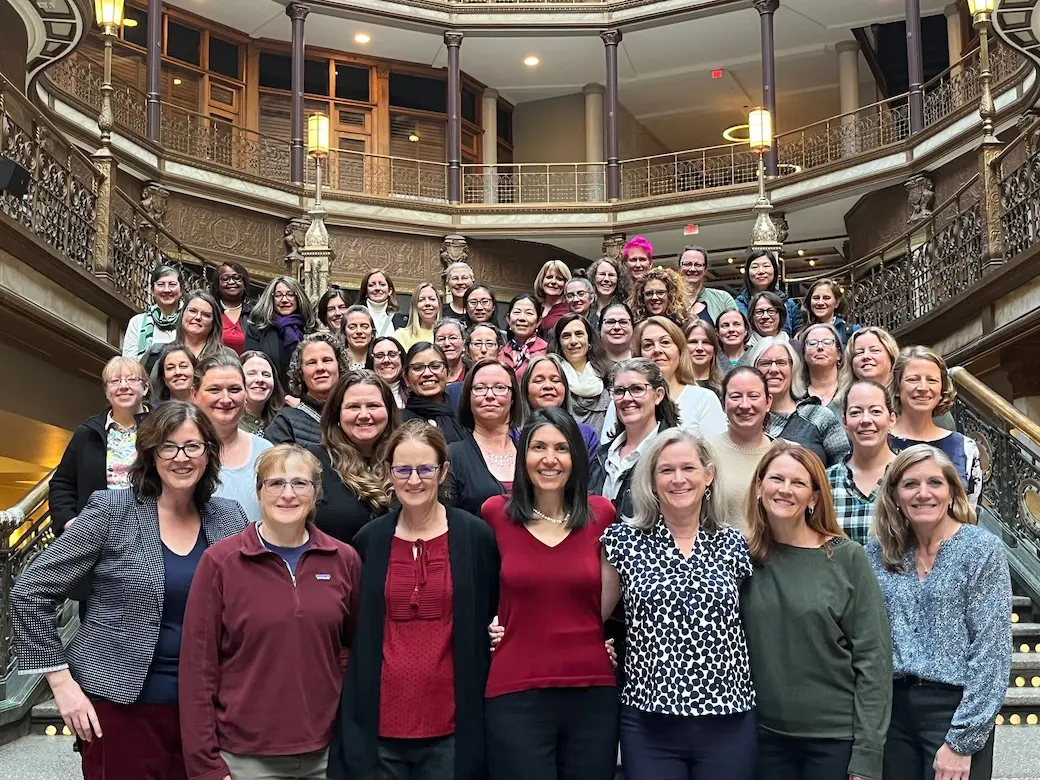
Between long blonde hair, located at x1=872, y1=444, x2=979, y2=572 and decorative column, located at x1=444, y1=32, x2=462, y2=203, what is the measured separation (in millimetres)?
17665

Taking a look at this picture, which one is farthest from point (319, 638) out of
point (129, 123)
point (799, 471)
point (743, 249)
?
point (743, 249)

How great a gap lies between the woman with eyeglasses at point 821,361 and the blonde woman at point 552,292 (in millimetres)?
1982

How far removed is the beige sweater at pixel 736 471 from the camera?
11.7ft

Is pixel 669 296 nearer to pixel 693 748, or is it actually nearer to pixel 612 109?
pixel 693 748

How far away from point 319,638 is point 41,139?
22.8 feet

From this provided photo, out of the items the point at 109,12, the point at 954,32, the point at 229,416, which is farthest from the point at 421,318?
the point at 954,32

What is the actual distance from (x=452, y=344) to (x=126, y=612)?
296 centimetres

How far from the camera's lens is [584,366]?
5414 millimetres

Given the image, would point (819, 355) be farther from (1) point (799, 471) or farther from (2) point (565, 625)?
(2) point (565, 625)

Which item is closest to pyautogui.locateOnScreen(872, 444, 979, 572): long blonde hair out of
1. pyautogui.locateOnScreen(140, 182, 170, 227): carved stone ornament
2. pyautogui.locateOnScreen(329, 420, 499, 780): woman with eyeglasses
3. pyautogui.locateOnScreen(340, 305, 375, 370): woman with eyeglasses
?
pyautogui.locateOnScreen(329, 420, 499, 780): woman with eyeglasses

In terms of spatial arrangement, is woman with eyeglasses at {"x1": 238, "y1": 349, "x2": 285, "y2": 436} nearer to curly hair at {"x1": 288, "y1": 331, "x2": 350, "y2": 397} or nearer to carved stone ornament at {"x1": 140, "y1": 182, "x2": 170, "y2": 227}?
curly hair at {"x1": 288, "y1": 331, "x2": 350, "y2": 397}

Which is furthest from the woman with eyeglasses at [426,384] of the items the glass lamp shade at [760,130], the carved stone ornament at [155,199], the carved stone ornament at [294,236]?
the carved stone ornament at [294,236]

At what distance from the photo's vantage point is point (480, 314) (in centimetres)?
698

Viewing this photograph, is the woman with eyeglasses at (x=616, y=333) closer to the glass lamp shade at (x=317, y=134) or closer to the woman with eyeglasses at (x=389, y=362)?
the woman with eyeglasses at (x=389, y=362)
